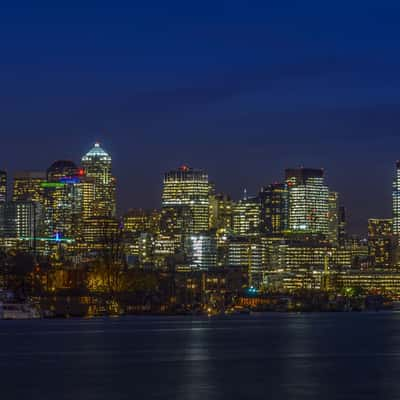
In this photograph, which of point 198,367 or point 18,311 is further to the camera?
point 18,311

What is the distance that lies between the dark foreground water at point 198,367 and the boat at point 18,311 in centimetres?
6997

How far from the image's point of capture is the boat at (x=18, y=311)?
623 ft

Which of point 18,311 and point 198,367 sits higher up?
point 18,311

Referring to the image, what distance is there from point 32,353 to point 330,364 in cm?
2123

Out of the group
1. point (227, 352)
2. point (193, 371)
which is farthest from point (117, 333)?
point (193, 371)

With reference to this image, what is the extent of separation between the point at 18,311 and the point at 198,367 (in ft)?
385

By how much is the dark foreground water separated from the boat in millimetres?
69974

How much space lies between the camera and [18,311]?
19400 cm

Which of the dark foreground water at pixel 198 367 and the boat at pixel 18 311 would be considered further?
the boat at pixel 18 311

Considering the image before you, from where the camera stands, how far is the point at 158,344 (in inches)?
4208

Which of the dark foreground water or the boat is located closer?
the dark foreground water

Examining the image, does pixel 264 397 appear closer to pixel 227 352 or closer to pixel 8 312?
pixel 227 352

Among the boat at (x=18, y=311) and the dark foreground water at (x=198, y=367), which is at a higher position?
the boat at (x=18, y=311)

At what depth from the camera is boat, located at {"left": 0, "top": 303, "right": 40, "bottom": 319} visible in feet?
623
